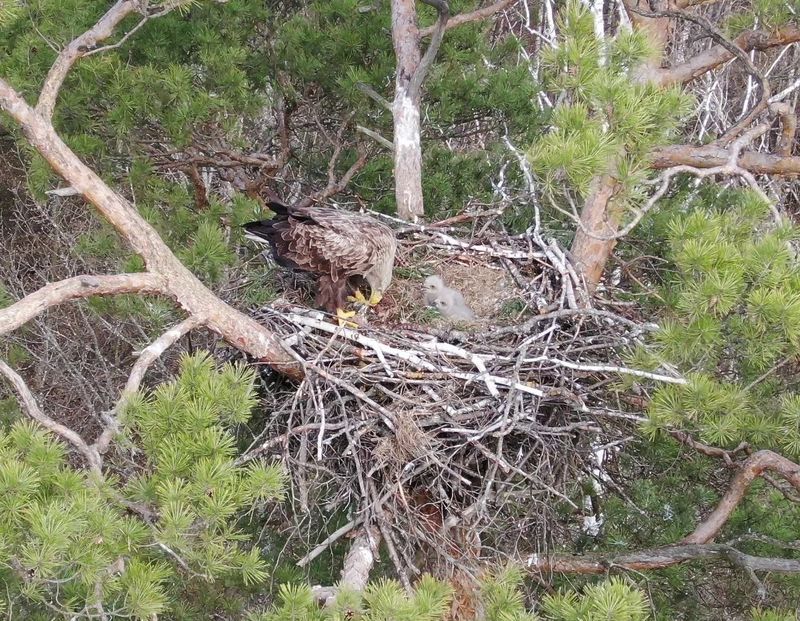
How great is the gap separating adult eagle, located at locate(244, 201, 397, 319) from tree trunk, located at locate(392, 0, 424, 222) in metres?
0.56

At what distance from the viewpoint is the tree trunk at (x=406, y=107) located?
4703mm

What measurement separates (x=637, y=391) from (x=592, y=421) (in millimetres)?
239

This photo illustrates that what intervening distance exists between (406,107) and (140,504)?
2.96 meters

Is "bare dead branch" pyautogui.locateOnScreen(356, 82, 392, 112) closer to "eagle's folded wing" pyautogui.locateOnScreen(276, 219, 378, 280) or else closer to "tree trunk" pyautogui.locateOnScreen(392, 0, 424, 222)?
"tree trunk" pyautogui.locateOnScreen(392, 0, 424, 222)

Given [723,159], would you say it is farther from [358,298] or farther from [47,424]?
[47,424]

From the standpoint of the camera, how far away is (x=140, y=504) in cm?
237

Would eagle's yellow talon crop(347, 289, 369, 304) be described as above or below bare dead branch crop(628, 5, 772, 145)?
below

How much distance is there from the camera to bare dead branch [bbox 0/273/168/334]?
2484mm

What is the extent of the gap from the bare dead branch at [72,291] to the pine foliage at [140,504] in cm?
32

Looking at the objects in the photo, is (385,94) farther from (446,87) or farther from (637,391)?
(637,391)

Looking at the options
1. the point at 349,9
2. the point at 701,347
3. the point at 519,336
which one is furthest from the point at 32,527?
the point at 349,9

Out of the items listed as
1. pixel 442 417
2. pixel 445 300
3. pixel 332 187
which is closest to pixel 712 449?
pixel 442 417

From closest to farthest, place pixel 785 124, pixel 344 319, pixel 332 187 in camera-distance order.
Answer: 1. pixel 785 124
2. pixel 344 319
3. pixel 332 187

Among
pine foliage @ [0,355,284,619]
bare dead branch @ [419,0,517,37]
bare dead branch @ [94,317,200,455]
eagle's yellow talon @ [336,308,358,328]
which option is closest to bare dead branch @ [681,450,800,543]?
eagle's yellow talon @ [336,308,358,328]
